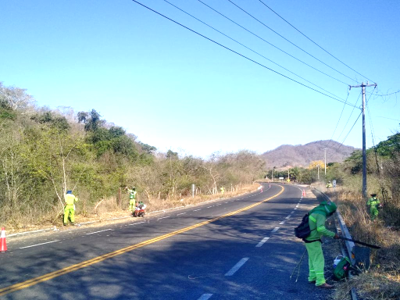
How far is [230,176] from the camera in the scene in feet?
197

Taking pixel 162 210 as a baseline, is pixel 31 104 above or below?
above

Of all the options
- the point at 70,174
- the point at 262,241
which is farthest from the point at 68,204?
the point at 262,241

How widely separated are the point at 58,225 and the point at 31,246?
19.1 ft

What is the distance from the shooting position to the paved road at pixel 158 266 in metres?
7.26

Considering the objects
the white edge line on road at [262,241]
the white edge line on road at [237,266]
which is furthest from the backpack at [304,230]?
the white edge line on road at [262,241]

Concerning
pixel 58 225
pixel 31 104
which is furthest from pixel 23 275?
pixel 31 104

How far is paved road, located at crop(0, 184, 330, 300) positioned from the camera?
23.8 feet

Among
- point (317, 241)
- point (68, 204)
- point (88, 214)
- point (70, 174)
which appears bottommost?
point (88, 214)

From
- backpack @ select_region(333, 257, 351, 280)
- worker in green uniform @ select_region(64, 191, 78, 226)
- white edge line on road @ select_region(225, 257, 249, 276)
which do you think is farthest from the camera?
worker in green uniform @ select_region(64, 191, 78, 226)

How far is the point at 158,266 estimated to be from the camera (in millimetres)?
9430

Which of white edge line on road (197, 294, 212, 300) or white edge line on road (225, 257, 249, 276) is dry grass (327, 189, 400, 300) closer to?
white edge line on road (197, 294, 212, 300)

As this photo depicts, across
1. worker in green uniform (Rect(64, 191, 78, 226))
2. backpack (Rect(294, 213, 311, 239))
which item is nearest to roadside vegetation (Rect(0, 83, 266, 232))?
worker in green uniform (Rect(64, 191, 78, 226))

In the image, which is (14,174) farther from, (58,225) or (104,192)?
Result: (104,192)

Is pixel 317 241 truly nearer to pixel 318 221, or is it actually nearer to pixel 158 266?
pixel 318 221
